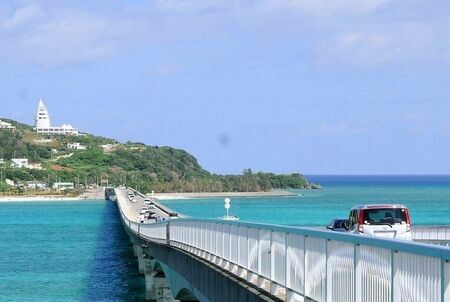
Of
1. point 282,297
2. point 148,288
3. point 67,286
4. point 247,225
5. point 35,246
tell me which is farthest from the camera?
point 35,246

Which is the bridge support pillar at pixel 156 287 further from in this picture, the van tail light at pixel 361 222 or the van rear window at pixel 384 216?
the van rear window at pixel 384 216

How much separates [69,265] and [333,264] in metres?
59.7

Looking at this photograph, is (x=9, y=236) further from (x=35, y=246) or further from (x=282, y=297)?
(x=282, y=297)

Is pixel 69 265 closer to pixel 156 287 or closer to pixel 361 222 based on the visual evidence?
pixel 156 287

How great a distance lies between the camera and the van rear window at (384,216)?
26438 millimetres

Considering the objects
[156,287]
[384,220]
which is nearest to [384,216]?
[384,220]

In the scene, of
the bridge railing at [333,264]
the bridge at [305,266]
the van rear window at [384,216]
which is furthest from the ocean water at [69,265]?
the bridge railing at [333,264]

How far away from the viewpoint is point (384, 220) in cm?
2647

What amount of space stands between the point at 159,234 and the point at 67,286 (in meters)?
15.1

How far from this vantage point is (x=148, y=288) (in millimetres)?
48688

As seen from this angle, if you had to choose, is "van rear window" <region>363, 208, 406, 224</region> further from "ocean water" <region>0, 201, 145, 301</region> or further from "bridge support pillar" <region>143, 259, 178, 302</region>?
"ocean water" <region>0, 201, 145, 301</region>

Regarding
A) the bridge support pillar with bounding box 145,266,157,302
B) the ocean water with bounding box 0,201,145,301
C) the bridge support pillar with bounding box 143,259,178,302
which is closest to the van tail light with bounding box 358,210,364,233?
the bridge support pillar with bounding box 143,259,178,302

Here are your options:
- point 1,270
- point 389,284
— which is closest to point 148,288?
point 1,270

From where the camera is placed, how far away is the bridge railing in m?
9.77
